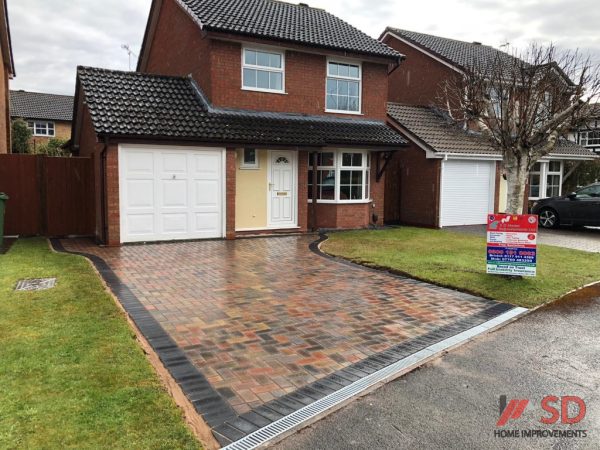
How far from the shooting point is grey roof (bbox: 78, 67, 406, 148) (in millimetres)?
12414

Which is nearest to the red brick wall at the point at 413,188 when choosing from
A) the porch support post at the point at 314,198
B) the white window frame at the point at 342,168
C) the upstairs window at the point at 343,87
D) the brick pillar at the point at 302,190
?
the white window frame at the point at 342,168

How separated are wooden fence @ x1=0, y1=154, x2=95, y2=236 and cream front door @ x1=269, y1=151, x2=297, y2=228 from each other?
528cm

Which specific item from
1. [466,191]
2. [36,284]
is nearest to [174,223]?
[36,284]

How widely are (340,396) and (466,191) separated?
16060 millimetres

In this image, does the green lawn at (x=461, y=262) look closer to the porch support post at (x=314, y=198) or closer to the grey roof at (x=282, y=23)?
the porch support post at (x=314, y=198)

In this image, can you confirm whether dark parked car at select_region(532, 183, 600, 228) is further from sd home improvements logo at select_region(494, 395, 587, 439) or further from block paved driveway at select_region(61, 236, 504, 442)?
sd home improvements logo at select_region(494, 395, 587, 439)

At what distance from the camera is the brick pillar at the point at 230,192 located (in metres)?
13.6

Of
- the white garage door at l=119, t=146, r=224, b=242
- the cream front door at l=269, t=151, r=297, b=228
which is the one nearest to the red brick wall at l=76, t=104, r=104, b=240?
the white garage door at l=119, t=146, r=224, b=242

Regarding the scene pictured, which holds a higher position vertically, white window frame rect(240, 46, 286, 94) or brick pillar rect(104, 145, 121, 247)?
white window frame rect(240, 46, 286, 94)

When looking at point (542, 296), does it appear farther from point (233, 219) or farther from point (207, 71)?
point (207, 71)

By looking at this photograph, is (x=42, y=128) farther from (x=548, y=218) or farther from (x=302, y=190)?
(x=548, y=218)

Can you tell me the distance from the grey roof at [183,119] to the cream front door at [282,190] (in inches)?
37.4

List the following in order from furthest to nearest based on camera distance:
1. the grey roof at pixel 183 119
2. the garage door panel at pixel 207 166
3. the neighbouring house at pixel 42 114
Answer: the neighbouring house at pixel 42 114 → the garage door panel at pixel 207 166 → the grey roof at pixel 183 119

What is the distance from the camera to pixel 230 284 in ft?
27.0
